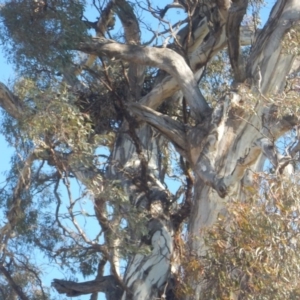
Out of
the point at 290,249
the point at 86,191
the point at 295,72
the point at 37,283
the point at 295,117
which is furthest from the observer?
the point at 37,283

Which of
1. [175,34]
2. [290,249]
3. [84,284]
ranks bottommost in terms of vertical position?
[290,249]

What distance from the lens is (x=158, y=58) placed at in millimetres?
10547

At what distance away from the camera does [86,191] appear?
388 inches

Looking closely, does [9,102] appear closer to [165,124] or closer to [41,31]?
[41,31]

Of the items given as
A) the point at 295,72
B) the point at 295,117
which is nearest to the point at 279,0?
the point at 295,72

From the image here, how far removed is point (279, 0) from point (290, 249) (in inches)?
143

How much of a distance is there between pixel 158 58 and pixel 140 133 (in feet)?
4.51

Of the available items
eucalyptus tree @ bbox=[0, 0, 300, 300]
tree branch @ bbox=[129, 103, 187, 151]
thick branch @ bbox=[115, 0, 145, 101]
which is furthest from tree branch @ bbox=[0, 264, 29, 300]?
thick branch @ bbox=[115, 0, 145, 101]

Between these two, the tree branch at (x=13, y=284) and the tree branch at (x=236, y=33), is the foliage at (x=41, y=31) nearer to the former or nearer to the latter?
the tree branch at (x=236, y=33)

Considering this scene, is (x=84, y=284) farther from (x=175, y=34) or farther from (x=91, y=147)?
(x=175, y=34)

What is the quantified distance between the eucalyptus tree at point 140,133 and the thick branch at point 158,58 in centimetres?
1

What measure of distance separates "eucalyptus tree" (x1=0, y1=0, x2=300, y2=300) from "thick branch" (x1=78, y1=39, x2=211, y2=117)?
1cm

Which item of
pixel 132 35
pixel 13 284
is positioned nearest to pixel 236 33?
pixel 132 35

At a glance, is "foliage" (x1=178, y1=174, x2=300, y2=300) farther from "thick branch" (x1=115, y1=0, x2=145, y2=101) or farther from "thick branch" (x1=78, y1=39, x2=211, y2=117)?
"thick branch" (x1=115, y1=0, x2=145, y2=101)
